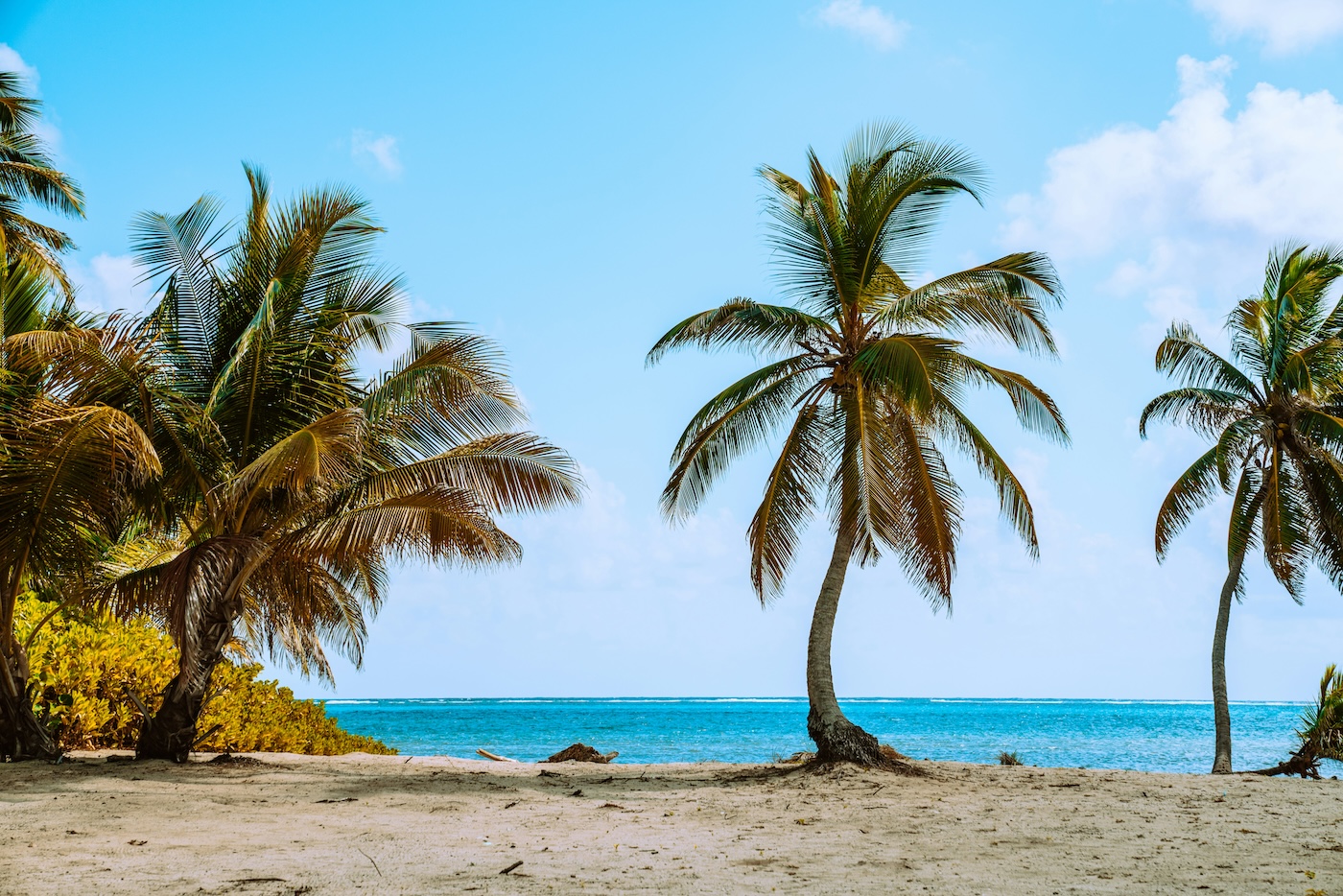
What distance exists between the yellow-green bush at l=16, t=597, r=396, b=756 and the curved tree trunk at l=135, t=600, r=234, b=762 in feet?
3.96

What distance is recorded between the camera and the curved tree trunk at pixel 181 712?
10734 mm

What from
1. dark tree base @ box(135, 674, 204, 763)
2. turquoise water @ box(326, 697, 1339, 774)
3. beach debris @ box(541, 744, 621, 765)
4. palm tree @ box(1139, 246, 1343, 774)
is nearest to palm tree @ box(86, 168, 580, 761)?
dark tree base @ box(135, 674, 204, 763)

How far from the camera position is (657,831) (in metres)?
7.56

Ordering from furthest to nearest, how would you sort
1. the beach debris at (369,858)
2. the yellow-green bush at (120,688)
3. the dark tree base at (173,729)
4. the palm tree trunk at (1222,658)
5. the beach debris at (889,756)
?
the palm tree trunk at (1222,658)
the yellow-green bush at (120,688)
the beach debris at (889,756)
the dark tree base at (173,729)
the beach debris at (369,858)

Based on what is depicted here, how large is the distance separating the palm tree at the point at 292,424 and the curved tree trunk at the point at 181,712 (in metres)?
0.02

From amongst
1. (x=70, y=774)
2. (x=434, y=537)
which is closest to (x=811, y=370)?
(x=434, y=537)

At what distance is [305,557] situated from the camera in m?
10.6

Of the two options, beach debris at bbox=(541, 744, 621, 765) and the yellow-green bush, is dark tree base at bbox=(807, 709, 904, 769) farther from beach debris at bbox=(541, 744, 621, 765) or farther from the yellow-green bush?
the yellow-green bush

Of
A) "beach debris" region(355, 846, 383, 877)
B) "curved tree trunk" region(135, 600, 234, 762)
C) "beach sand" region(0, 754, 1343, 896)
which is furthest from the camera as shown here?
"curved tree trunk" region(135, 600, 234, 762)

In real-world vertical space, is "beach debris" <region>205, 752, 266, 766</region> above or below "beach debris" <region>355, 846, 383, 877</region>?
below

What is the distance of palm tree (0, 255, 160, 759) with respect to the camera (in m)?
9.09

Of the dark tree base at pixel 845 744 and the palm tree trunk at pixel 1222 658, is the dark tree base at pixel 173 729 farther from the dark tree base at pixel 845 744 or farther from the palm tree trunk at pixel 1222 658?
the palm tree trunk at pixel 1222 658

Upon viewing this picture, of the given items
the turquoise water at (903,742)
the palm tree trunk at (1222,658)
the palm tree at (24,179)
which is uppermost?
the palm tree at (24,179)

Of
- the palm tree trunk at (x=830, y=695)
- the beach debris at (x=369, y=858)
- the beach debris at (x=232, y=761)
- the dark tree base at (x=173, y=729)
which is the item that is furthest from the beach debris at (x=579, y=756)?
the beach debris at (x=369, y=858)
